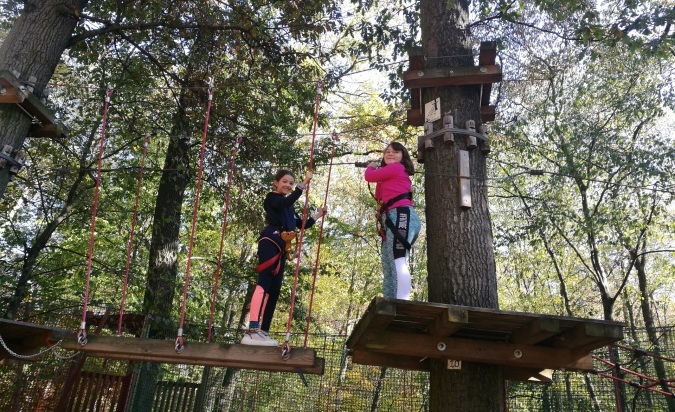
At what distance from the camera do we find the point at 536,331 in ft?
9.34

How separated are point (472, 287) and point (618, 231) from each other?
23.2 feet

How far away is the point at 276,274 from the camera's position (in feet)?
12.6

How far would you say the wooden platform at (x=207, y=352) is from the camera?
3.13 metres

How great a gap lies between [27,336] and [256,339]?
7.87 feet

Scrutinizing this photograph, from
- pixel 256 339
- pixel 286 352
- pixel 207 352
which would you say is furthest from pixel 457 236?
pixel 207 352

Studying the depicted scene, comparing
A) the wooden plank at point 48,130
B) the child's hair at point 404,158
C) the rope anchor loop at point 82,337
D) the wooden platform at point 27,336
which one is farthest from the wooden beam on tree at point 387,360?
the wooden plank at point 48,130

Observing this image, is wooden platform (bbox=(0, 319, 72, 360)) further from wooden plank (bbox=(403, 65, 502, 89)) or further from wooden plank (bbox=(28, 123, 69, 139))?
wooden plank (bbox=(403, 65, 502, 89))

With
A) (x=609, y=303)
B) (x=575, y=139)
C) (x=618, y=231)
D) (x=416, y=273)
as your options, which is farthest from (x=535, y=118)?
(x=416, y=273)

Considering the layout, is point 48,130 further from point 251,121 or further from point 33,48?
point 251,121

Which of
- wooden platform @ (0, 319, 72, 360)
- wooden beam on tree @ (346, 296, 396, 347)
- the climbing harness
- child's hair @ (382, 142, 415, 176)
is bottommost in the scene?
wooden platform @ (0, 319, 72, 360)

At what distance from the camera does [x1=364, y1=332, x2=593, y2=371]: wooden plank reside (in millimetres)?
3064

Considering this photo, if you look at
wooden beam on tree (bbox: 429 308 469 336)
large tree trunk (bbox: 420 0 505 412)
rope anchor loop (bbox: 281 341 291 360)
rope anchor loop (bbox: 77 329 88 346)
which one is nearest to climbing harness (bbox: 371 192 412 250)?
large tree trunk (bbox: 420 0 505 412)

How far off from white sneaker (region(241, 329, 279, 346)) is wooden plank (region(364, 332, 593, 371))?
72 cm

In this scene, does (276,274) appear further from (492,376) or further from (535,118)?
(535,118)
